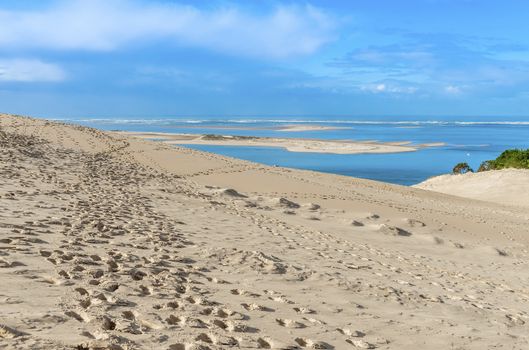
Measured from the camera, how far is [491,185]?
1038 inches

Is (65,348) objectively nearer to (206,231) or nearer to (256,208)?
(206,231)

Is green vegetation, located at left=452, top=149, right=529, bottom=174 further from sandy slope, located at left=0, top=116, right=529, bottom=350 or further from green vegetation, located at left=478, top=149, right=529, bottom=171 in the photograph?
sandy slope, located at left=0, top=116, right=529, bottom=350

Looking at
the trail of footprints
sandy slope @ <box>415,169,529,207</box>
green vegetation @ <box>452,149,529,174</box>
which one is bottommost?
sandy slope @ <box>415,169,529,207</box>

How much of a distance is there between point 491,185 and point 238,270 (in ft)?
74.7

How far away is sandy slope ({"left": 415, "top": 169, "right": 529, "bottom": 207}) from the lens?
24.3 meters

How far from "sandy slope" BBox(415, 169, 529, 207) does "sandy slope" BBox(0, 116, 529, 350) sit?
791cm

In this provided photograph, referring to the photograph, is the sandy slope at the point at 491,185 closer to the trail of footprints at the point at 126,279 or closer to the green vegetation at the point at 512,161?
the green vegetation at the point at 512,161

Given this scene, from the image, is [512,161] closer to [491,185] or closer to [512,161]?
[512,161]

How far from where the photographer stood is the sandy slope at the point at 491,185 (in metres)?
24.3

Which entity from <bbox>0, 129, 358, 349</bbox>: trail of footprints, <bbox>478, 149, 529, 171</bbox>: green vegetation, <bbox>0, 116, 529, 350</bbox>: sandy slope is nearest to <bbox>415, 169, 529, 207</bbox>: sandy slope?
<bbox>478, 149, 529, 171</bbox>: green vegetation

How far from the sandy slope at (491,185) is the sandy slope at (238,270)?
7908 mm

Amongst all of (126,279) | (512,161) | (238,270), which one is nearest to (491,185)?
(512,161)

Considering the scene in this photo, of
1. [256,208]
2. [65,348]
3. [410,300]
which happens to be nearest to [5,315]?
[65,348]

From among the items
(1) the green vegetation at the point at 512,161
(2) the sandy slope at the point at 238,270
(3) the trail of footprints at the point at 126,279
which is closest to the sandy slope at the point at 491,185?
(1) the green vegetation at the point at 512,161
